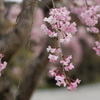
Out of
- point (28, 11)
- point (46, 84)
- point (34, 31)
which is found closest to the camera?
point (28, 11)

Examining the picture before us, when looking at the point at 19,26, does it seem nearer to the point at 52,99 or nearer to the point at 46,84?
the point at 52,99

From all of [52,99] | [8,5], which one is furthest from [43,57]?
[52,99]

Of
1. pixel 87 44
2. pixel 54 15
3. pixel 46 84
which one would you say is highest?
pixel 54 15

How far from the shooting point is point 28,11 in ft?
8.32

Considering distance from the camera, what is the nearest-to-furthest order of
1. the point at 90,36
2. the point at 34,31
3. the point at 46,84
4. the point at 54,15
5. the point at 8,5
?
the point at 54,15, the point at 34,31, the point at 8,5, the point at 90,36, the point at 46,84

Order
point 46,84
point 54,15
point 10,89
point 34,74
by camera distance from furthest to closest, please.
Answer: point 46,84
point 34,74
point 10,89
point 54,15

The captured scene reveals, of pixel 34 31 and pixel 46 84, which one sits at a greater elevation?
pixel 34 31

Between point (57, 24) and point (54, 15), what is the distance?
0.05 meters

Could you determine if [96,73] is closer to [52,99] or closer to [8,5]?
[52,99]

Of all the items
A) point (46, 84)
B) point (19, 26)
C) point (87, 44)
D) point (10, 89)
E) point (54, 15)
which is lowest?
point (46, 84)

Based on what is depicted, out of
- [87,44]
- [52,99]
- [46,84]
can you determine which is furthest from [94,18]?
[46,84]

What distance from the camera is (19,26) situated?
99.9 inches

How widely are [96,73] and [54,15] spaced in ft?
32.1

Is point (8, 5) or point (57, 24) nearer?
point (57, 24)
